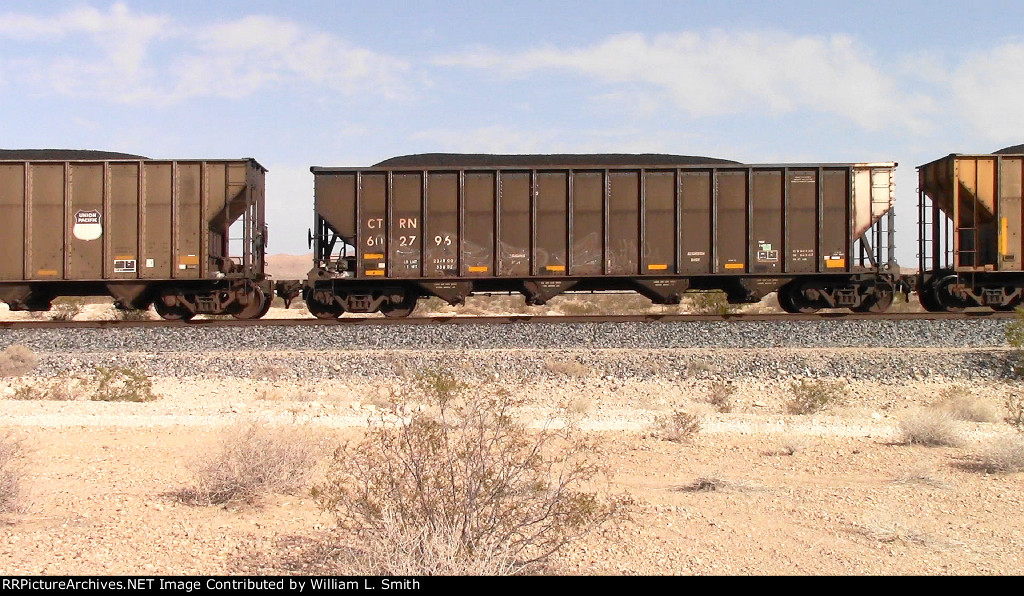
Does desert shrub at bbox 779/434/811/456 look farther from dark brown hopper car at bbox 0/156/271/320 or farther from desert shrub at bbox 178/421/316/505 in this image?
dark brown hopper car at bbox 0/156/271/320

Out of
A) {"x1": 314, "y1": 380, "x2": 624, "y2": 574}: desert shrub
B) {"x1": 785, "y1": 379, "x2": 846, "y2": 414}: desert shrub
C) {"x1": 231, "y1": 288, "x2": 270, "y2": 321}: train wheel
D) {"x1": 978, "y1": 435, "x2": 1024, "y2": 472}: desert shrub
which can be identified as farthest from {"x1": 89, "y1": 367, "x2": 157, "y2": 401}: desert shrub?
{"x1": 978, "y1": 435, "x2": 1024, "y2": 472}: desert shrub

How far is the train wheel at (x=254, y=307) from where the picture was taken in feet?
59.4

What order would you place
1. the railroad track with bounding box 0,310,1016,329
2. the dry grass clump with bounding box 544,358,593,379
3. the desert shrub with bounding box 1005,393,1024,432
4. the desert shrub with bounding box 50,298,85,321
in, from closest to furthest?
the desert shrub with bounding box 1005,393,1024,432 < the dry grass clump with bounding box 544,358,593,379 < the railroad track with bounding box 0,310,1016,329 < the desert shrub with bounding box 50,298,85,321

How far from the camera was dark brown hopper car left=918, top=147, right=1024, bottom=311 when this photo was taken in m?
17.8

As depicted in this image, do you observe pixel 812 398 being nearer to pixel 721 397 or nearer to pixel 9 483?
pixel 721 397

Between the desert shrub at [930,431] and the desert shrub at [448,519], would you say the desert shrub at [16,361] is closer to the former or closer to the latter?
the desert shrub at [448,519]

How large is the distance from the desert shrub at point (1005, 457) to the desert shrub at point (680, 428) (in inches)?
104

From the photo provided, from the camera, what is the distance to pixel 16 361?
1295 cm

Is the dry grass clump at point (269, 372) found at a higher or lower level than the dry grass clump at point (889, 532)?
higher

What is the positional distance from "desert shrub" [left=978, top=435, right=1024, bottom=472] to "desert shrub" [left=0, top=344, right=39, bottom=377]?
12933 mm

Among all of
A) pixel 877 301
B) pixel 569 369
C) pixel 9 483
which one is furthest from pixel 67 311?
pixel 9 483

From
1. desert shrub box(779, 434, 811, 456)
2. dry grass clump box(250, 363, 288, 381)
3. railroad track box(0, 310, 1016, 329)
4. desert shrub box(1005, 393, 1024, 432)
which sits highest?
railroad track box(0, 310, 1016, 329)

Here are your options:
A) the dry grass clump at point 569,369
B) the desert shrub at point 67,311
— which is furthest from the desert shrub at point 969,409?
the desert shrub at point 67,311
